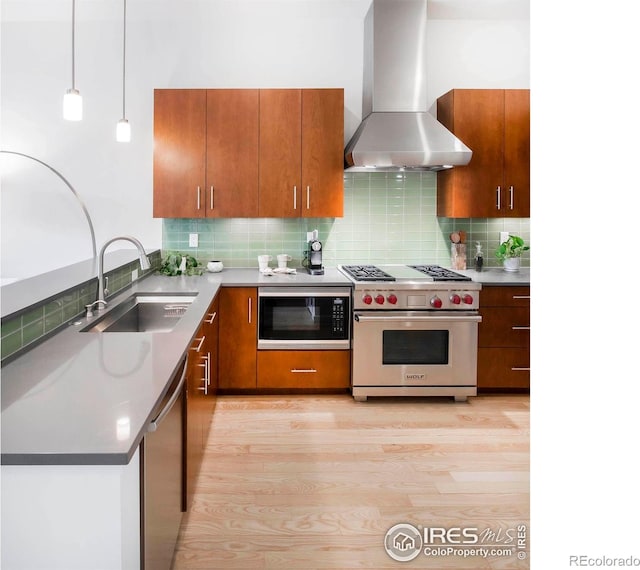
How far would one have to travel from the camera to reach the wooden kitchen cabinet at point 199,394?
8.30 feet

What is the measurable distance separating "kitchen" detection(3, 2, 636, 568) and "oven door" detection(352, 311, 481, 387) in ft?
3.10

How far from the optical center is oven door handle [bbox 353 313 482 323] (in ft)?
13.6

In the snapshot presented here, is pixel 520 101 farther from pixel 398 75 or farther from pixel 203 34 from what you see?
pixel 203 34

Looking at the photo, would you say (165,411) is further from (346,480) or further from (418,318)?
(418,318)

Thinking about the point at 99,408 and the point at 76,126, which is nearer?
the point at 99,408

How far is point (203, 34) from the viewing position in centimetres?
470

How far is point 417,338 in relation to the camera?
4242 millimetres

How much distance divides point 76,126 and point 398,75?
2.46 meters

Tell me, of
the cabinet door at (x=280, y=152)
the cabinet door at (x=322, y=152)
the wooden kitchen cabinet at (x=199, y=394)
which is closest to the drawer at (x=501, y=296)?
the cabinet door at (x=322, y=152)

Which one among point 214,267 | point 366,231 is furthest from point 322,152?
point 214,267

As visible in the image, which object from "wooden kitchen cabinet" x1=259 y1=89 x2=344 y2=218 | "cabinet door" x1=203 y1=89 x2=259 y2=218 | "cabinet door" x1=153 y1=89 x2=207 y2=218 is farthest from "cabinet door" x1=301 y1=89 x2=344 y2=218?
"cabinet door" x1=153 y1=89 x2=207 y2=218

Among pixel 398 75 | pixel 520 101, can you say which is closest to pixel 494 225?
pixel 520 101

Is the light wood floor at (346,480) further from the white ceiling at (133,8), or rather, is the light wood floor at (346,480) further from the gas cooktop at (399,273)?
the white ceiling at (133,8)

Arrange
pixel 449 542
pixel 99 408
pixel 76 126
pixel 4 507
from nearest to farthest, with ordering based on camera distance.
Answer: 1. pixel 4 507
2. pixel 99 408
3. pixel 449 542
4. pixel 76 126
